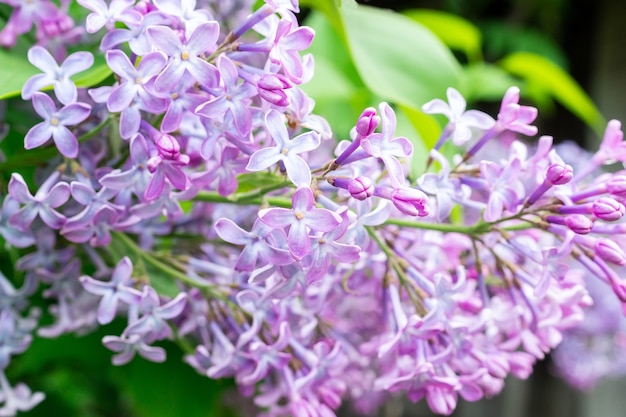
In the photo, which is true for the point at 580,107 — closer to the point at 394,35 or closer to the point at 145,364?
the point at 394,35

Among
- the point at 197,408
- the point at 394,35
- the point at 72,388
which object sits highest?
the point at 394,35

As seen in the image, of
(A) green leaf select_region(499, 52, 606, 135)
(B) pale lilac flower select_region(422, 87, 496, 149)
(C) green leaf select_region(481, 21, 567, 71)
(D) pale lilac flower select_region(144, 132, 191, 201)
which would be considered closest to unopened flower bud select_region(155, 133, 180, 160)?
(D) pale lilac flower select_region(144, 132, 191, 201)

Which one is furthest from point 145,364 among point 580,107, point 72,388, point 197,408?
point 580,107

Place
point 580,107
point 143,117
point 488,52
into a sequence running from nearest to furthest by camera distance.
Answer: point 143,117, point 580,107, point 488,52

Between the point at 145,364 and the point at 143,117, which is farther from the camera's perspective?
the point at 145,364

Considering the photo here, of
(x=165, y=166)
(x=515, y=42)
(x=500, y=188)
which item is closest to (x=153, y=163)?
(x=165, y=166)

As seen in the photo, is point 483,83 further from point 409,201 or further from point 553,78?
point 409,201
